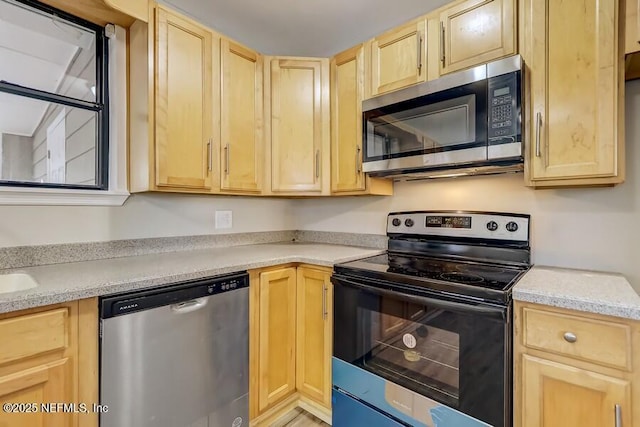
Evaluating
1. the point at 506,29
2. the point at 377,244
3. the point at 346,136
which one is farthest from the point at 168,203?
the point at 506,29

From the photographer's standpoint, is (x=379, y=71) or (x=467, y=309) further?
(x=379, y=71)

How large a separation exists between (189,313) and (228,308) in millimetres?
196

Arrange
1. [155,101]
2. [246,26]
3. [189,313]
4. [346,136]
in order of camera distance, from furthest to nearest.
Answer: [246,26], [346,136], [155,101], [189,313]

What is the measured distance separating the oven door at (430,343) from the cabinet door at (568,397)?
7 centimetres

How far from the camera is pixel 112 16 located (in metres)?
1.62

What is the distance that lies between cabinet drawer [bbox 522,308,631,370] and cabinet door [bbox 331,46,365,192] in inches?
44.5

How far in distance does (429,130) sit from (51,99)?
6.39 feet

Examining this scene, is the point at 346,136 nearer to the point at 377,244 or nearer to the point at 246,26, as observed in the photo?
the point at 377,244

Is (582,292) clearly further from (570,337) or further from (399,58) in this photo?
(399,58)

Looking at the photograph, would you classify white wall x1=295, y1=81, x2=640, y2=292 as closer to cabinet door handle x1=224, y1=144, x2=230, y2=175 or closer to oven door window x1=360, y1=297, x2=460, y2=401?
oven door window x1=360, y1=297, x2=460, y2=401

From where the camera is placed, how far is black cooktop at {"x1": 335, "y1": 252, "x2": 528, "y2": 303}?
46.4 inches

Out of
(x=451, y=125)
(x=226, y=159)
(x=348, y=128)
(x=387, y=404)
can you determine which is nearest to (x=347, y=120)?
(x=348, y=128)

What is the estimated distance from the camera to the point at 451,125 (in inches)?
59.2

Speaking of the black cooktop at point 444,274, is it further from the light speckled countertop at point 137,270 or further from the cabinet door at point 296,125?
the cabinet door at point 296,125
